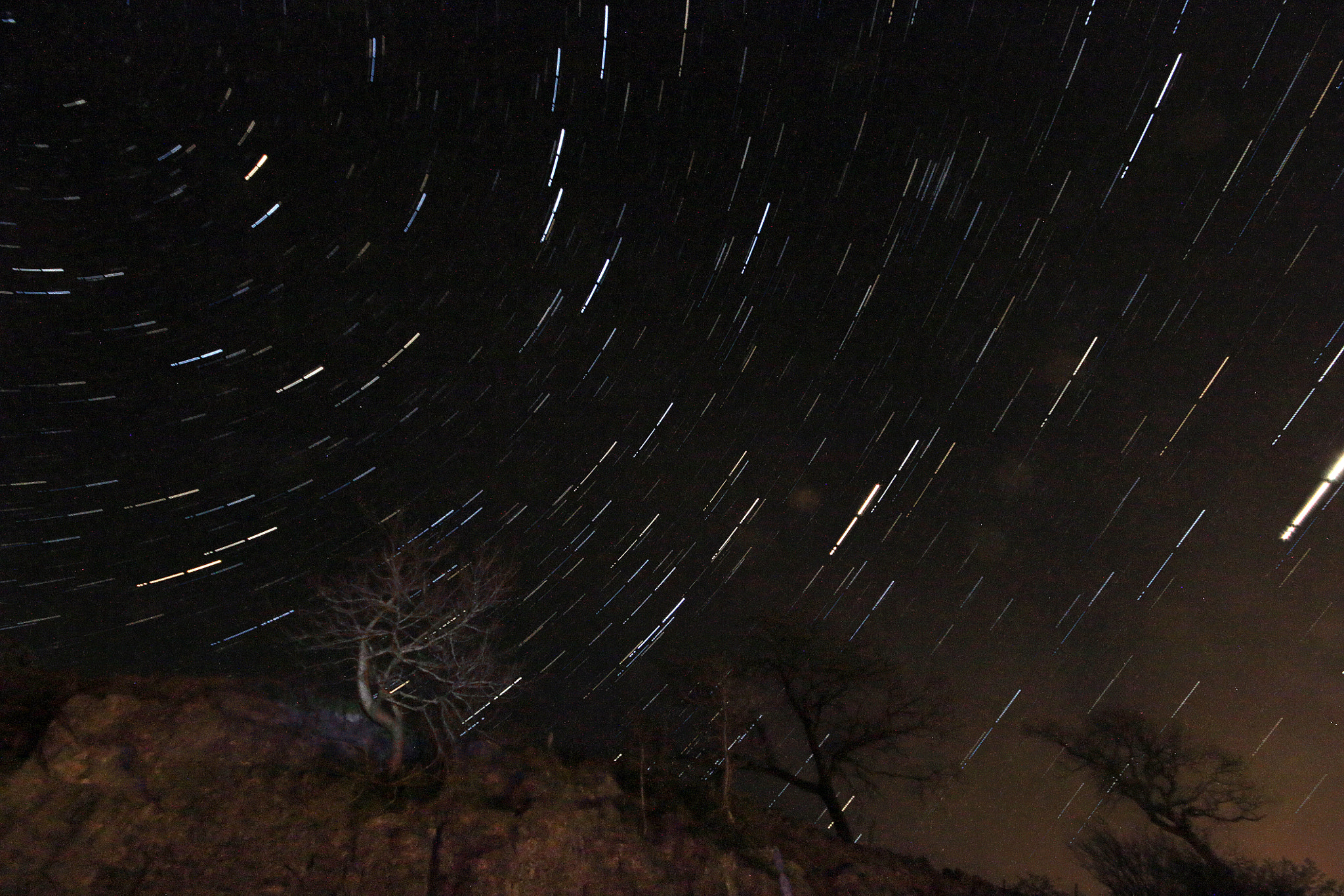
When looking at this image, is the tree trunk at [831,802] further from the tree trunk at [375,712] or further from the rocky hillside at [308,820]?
the tree trunk at [375,712]

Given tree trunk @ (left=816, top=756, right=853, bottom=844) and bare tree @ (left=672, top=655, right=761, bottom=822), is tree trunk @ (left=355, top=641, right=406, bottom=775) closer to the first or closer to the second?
bare tree @ (left=672, top=655, right=761, bottom=822)

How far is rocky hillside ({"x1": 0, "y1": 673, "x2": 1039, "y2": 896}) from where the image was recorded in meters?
12.2

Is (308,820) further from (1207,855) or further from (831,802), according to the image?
(1207,855)

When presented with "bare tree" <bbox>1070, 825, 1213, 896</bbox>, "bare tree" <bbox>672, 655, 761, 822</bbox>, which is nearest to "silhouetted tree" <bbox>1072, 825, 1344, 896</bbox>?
"bare tree" <bbox>1070, 825, 1213, 896</bbox>

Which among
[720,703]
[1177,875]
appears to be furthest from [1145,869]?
[720,703]

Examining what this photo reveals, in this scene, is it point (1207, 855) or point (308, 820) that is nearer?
point (308, 820)

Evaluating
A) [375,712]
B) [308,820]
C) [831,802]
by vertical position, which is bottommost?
[831,802]

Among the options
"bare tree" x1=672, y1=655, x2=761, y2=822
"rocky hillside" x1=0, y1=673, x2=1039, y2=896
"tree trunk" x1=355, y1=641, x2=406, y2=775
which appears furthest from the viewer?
"bare tree" x1=672, y1=655, x2=761, y2=822

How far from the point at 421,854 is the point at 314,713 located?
545 centimetres

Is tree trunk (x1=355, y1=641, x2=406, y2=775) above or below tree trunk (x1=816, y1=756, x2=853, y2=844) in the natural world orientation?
above

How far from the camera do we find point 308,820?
13656 millimetres

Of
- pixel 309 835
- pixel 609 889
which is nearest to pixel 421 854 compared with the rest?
pixel 309 835

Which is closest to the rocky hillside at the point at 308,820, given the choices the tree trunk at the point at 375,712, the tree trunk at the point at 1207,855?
the tree trunk at the point at 375,712

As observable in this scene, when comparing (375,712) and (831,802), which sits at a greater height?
(375,712)
